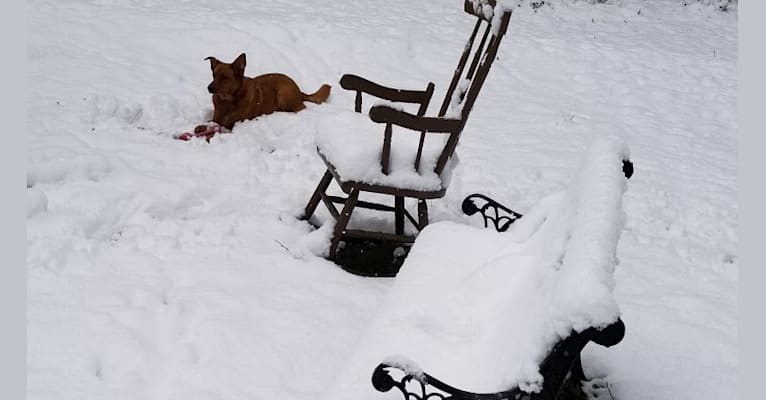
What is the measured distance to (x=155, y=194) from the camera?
4195 mm

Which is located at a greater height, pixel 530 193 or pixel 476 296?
pixel 476 296

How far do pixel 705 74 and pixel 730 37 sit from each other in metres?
2.15

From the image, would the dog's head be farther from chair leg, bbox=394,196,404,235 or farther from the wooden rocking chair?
chair leg, bbox=394,196,404,235

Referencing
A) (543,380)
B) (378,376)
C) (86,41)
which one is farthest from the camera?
(86,41)

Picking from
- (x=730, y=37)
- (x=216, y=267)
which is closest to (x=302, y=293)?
(x=216, y=267)

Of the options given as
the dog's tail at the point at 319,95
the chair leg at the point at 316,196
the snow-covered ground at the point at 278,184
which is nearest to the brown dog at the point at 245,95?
the dog's tail at the point at 319,95

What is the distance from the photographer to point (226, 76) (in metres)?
5.03

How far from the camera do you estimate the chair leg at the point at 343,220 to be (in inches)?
147

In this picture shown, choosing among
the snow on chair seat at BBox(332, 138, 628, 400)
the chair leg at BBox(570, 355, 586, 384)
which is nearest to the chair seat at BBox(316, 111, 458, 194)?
the snow on chair seat at BBox(332, 138, 628, 400)

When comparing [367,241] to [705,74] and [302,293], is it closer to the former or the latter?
[302,293]

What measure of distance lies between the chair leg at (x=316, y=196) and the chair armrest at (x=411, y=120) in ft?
2.50

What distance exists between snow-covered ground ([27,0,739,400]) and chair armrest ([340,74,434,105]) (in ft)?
1.33

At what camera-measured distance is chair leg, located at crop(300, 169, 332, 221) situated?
13.2ft

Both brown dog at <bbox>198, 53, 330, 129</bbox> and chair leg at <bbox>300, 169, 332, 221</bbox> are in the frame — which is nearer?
chair leg at <bbox>300, 169, 332, 221</bbox>
